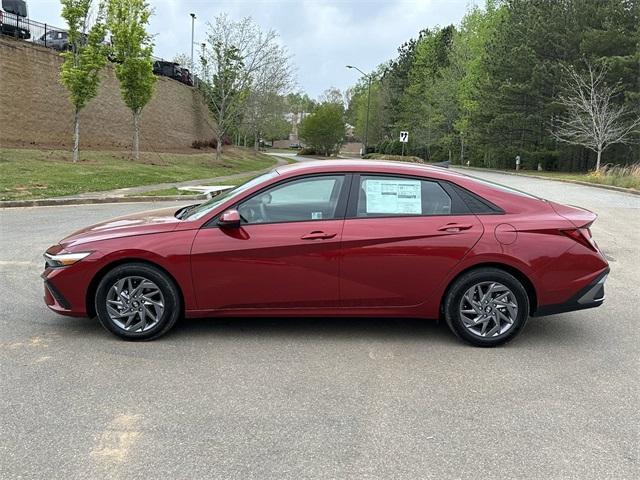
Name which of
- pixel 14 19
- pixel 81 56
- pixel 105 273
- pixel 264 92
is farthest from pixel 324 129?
pixel 105 273

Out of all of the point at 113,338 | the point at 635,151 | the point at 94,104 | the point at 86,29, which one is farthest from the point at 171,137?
the point at 113,338

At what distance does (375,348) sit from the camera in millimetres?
4492

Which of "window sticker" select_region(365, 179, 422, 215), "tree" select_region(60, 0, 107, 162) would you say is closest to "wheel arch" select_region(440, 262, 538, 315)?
"window sticker" select_region(365, 179, 422, 215)

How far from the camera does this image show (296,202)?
15.4ft

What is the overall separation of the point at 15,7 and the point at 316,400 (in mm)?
34896

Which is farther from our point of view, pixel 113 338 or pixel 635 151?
pixel 635 151

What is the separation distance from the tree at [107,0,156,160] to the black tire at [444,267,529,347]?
24126mm

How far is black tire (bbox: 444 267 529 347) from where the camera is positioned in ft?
14.6

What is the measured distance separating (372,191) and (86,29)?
23711mm

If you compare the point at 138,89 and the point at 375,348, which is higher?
the point at 138,89

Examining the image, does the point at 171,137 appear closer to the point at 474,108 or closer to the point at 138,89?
the point at 138,89

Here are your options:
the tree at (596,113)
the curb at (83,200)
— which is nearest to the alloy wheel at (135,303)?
the curb at (83,200)

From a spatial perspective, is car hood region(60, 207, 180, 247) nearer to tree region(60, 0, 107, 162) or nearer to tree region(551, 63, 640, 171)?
tree region(60, 0, 107, 162)

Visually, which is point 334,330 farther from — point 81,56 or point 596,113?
point 596,113
